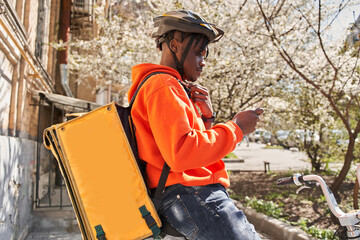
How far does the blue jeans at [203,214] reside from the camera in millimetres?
1443

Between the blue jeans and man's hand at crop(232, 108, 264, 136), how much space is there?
1.16 feet

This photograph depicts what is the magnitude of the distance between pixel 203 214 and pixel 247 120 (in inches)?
21.6

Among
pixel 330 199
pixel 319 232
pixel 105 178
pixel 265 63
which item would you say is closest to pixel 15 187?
pixel 105 178

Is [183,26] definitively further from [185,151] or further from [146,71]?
→ [185,151]

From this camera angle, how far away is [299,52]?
10.1m

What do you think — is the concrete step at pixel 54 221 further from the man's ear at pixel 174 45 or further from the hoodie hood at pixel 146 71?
the man's ear at pixel 174 45

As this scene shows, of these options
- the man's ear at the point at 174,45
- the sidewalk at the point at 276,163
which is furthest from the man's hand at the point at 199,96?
the sidewalk at the point at 276,163

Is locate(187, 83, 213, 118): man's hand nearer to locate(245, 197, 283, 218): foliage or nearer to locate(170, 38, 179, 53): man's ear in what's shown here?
locate(170, 38, 179, 53): man's ear

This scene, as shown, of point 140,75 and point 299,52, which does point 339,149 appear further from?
point 140,75

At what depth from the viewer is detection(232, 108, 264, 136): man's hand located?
5.55 feet

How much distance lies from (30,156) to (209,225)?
553 centimetres

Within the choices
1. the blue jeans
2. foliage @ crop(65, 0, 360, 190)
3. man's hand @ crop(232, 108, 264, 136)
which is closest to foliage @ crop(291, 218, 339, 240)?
man's hand @ crop(232, 108, 264, 136)

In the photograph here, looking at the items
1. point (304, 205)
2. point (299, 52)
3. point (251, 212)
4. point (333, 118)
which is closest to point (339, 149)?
point (333, 118)

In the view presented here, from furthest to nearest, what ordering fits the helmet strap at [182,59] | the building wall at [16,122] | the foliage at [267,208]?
the foliage at [267,208] → the building wall at [16,122] → the helmet strap at [182,59]
